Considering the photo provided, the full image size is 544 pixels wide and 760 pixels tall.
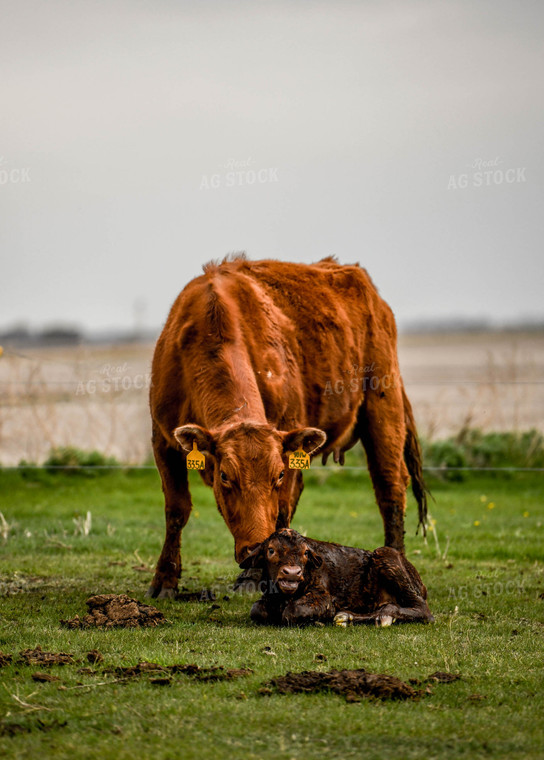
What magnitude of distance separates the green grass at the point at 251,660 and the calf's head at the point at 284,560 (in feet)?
1.04

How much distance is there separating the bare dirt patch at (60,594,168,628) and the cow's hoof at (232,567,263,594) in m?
1.47

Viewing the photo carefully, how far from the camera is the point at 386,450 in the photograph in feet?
31.0

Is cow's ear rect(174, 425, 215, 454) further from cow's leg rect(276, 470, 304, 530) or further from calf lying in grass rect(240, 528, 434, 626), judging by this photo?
cow's leg rect(276, 470, 304, 530)

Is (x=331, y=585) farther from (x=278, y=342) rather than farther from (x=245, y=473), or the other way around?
(x=278, y=342)

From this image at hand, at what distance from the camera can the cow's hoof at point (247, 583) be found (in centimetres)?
794

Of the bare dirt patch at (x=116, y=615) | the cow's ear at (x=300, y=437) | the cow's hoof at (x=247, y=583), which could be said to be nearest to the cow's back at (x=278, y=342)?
the cow's ear at (x=300, y=437)

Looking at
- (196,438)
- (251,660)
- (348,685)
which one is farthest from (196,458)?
(348,685)

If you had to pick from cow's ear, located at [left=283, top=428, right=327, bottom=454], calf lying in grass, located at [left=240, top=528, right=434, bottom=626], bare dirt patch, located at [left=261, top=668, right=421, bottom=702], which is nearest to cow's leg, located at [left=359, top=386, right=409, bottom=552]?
cow's ear, located at [left=283, top=428, right=327, bottom=454]

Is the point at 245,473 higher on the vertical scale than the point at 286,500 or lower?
higher

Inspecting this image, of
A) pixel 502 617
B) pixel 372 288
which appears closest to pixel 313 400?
pixel 372 288

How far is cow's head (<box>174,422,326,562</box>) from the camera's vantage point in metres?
6.62

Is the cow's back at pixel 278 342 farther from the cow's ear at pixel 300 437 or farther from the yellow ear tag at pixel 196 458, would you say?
the cow's ear at pixel 300 437

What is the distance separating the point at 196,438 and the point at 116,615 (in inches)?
54.9

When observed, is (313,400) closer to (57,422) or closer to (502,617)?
(502,617)
